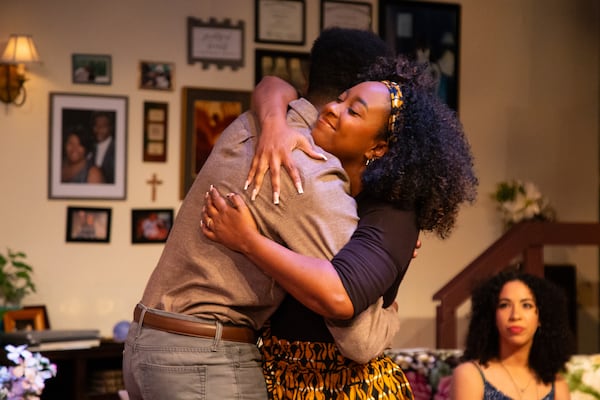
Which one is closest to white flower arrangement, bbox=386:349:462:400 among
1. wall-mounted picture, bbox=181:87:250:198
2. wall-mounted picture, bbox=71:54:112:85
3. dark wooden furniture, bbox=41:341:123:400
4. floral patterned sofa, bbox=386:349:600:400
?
floral patterned sofa, bbox=386:349:600:400

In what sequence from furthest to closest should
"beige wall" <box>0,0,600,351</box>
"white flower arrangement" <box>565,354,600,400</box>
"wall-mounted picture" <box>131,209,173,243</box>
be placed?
"wall-mounted picture" <box>131,209,173,243</box>
"beige wall" <box>0,0,600,351</box>
"white flower arrangement" <box>565,354,600,400</box>

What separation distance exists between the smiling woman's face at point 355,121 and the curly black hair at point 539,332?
212cm

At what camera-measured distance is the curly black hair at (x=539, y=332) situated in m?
3.86

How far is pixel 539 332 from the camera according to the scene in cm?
390

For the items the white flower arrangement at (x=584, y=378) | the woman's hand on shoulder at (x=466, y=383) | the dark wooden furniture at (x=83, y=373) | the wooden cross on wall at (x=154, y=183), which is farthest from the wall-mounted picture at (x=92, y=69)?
the white flower arrangement at (x=584, y=378)

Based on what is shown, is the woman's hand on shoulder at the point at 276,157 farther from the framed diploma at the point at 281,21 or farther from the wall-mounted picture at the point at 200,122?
the framed diploma at the point at 281,21

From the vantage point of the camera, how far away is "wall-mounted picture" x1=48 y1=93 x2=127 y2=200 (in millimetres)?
5426

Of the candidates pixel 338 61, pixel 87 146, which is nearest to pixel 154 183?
pixel 87 146

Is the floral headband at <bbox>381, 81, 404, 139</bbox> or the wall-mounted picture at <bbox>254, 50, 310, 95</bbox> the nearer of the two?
the floral headband at <bbox>381, 81, 404, 139</bbox>

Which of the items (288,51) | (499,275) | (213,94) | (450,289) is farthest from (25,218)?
(499,275)

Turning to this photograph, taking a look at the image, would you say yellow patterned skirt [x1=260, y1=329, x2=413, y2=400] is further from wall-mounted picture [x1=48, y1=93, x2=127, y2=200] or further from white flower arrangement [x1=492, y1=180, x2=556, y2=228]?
white flower arrangement [x1=492, y1=180, x2=556, y2=228]

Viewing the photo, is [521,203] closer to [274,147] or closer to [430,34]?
[430,34]

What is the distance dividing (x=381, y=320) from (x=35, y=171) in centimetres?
393

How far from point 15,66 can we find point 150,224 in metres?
1.13
